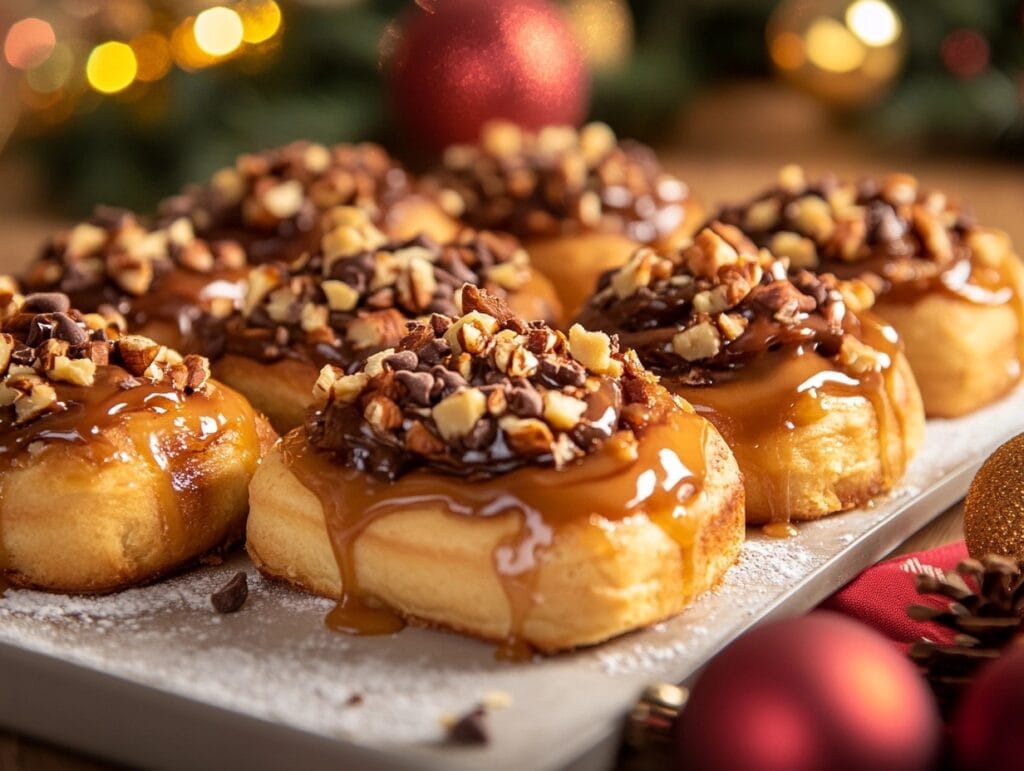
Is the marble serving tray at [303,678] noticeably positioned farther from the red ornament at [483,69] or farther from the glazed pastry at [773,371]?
the red ornament at [483,69]

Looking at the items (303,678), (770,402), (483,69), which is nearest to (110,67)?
(483,69)

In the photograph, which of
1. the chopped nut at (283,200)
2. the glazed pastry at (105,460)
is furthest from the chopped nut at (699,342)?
the chopped nut at (283,200)

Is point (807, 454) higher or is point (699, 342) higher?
point (699, 342)

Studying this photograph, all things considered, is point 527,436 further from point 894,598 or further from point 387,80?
point 387,80

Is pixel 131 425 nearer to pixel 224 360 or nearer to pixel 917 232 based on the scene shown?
pixel 224 360

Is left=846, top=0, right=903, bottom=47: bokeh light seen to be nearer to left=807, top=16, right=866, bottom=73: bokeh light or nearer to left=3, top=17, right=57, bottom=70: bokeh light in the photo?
left=807, top=16, right=866, bottom=73: bokeh light
